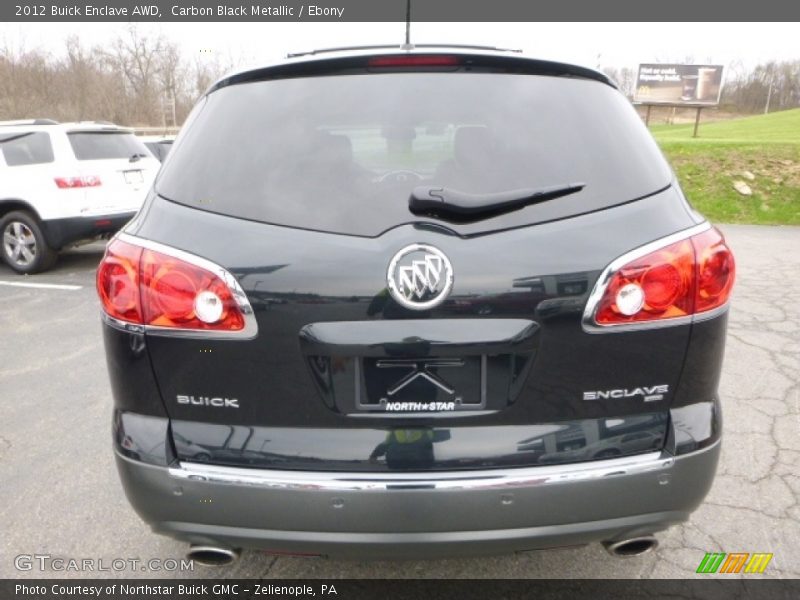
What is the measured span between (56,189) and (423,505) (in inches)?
297

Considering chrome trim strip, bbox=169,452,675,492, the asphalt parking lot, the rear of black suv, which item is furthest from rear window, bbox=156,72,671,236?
the asphalt parking lot

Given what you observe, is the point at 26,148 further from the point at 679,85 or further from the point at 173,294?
the point at 679,85

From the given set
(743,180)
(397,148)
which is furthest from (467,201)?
(743,180)

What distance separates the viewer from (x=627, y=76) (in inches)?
2379

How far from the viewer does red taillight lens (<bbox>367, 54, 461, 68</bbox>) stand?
1.85 m

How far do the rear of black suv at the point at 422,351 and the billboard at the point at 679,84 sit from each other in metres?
26.5

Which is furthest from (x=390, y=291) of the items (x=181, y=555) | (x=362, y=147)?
(x=181, y=555)

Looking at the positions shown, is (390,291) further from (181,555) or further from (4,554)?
(4,554)

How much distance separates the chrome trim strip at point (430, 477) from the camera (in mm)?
1592

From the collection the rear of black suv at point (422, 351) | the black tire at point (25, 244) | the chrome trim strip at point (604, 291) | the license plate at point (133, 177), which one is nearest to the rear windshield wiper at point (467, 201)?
the rear of black suv at point (422, 351)

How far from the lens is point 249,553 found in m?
2.41

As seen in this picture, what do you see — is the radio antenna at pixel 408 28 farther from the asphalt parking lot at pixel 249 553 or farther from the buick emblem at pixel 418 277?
the asphalt parking lot at pixel 249 553

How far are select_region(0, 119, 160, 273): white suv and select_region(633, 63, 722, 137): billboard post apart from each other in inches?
881

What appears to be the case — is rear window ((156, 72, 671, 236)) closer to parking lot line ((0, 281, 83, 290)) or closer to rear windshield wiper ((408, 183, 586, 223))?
rear windshield wiper ((408, 183, 586, 223))
